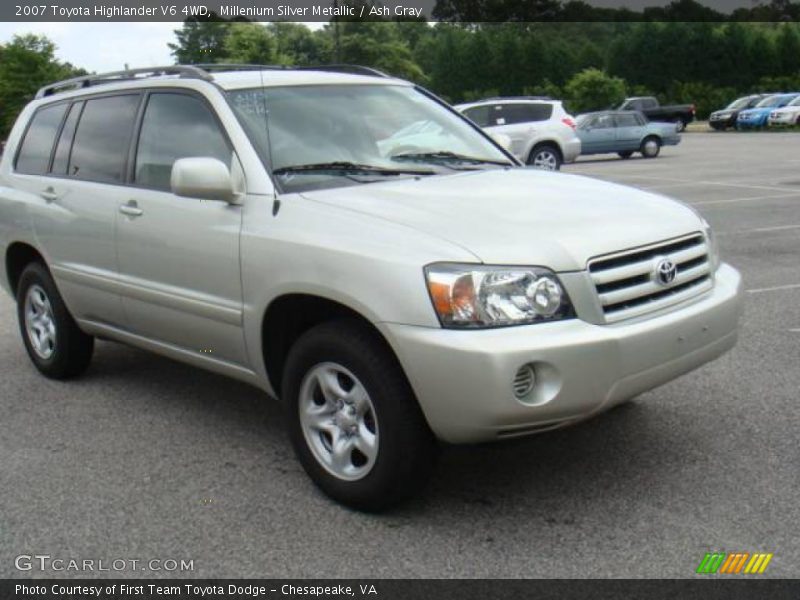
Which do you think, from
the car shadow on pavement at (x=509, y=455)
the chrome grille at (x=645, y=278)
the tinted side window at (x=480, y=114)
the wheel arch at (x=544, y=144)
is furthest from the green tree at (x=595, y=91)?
the chrome grille at (x=645, y=278)

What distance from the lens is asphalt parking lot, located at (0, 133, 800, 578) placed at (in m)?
3.63

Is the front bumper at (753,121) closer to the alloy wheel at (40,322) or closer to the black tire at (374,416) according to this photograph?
the alloy wheel at (40,322)

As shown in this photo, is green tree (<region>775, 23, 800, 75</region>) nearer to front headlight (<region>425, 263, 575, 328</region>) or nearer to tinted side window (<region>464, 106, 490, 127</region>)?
tinted side window (<region>464, 106, 490, 127</region>)

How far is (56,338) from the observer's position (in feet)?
20.0

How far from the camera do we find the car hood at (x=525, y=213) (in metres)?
3.72

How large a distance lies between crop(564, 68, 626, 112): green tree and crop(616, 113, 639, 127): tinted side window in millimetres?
24206

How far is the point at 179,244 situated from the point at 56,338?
1.78 m

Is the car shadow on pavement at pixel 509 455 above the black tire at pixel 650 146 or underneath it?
above

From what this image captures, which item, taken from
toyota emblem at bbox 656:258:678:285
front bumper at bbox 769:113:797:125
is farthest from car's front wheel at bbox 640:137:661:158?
toyota emblem at bbox 656:258:678:285

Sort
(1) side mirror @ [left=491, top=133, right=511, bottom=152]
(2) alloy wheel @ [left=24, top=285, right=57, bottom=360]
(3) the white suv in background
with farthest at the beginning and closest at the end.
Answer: (3) the white suv in background → (2) alloy wheel @ [left=24, top=285, right=57, bottom=360] → (1) side mirror @ [left=491, top=133, right=511, bottom=152]

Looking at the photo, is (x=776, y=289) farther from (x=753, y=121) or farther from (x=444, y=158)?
(x=753, y=121)

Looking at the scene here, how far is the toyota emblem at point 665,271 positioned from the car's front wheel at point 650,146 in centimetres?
2567

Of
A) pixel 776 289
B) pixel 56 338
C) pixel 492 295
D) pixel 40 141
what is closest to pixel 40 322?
pixel 56 338

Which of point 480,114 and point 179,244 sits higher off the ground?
point 179,244
